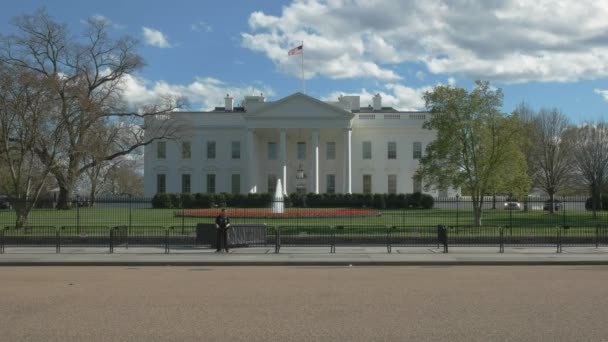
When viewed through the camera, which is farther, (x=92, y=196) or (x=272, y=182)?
(x=272, y=182)

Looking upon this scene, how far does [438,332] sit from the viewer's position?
315 inches

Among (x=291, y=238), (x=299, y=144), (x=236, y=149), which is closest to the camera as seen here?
(x=291, y=238)

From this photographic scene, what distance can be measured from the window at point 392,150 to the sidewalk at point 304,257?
50004 mm

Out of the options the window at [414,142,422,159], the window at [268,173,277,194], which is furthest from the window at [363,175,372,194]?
the window at [268,173,277,194]

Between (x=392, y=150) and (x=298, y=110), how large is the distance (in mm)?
12813

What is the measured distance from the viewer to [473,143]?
32938 mm

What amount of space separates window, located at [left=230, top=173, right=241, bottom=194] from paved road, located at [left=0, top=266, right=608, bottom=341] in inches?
2246

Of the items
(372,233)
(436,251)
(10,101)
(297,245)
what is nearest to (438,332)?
(436,251)

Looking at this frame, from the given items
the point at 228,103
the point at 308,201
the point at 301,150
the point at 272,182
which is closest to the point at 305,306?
the point at 308,201

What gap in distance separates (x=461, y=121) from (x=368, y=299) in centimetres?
2374

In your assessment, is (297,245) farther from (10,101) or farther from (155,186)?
(155,186)

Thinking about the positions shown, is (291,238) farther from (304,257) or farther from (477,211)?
(477,211)

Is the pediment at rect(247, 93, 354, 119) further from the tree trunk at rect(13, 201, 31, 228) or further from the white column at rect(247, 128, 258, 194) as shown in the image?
the tree trunk at rect(13, 201, 31, 228)

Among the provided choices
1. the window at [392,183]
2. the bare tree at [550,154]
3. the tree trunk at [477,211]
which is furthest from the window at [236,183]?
the tree trunk at [477,211]
